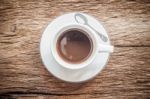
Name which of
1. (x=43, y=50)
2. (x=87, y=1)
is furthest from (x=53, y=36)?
(x=87, y=1)

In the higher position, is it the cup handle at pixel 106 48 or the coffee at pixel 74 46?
the coffee at pixel 74 46

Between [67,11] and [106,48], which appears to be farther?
[67,11]

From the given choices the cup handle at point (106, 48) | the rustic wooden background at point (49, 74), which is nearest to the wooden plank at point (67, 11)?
the rustic wooden background at point (49, 74)

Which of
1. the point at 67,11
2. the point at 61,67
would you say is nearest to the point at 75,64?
the point at 61,67

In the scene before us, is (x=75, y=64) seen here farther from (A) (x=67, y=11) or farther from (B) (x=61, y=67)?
(A) (x=67, y=11)

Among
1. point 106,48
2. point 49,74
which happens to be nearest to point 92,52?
point 106,48

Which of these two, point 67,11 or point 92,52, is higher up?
point 67,11

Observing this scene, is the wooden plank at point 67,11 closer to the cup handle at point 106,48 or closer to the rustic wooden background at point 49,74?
the rustic wooden background at point 49,74

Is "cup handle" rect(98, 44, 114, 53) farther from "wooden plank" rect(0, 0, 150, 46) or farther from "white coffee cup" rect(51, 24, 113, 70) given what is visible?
"wooden plank" rect(0, 0, 150, 46)

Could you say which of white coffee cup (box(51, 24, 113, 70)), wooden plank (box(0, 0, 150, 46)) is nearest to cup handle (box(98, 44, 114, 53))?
white coffee cup (box(51, 24, 113, 70))
